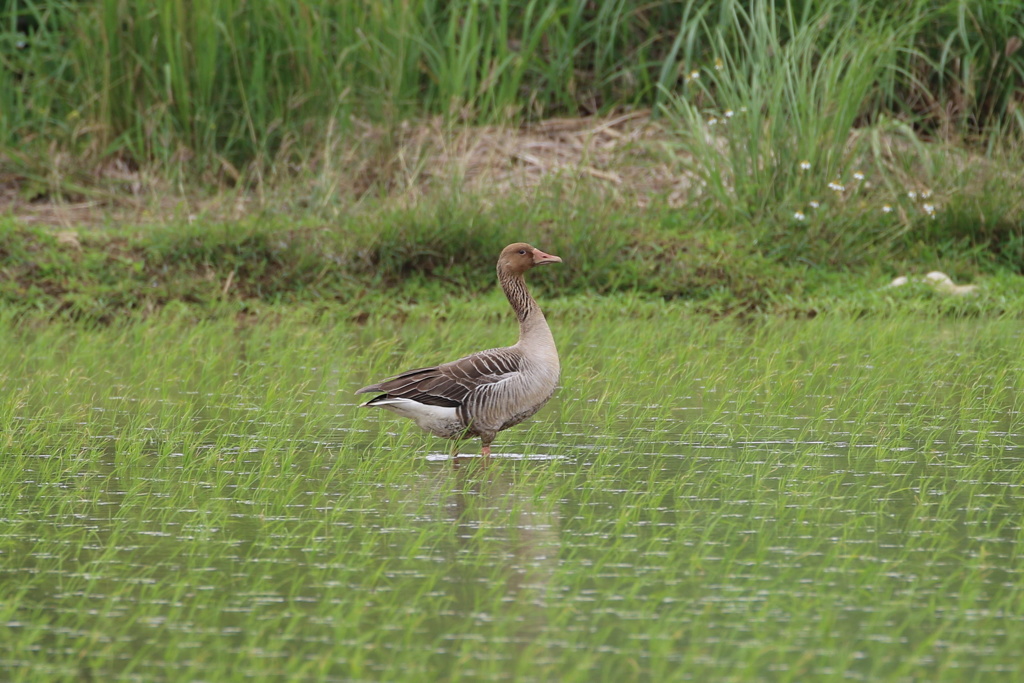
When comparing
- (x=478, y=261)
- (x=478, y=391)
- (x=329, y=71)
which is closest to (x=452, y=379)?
(x=478, y=391)

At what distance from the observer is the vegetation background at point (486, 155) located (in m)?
12.8

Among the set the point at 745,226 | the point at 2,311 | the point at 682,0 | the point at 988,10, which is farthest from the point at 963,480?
the point at 682,0

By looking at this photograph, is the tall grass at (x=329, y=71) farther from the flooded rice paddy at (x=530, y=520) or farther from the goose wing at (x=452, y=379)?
the goose wing at (x=452, y=379)

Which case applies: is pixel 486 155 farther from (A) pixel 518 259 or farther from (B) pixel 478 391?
(B) pixel 478 391

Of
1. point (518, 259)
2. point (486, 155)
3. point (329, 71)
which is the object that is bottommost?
point (486, 155)

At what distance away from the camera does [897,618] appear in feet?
16.0

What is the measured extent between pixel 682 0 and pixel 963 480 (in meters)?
10.6

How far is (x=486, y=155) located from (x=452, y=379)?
7928mm

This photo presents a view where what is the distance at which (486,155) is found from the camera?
15.2 meters

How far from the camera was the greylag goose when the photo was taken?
7.45m

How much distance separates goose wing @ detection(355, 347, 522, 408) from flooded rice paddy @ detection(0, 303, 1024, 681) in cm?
33

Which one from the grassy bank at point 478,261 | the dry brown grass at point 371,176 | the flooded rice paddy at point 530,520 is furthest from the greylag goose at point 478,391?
the dry brown grass at point 371,176

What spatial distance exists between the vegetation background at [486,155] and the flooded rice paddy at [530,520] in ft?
7.85

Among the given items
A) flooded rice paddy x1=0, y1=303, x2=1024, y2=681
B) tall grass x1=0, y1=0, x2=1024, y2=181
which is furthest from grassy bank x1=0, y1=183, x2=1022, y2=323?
flooded rice paddy x1=0, y1=303, x2=1024, y2=681
